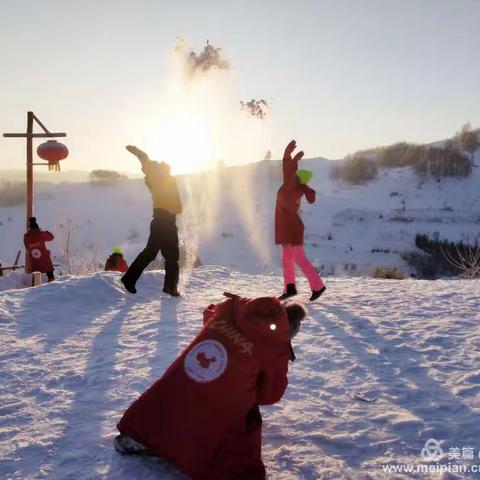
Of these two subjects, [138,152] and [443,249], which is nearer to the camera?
[138,152]

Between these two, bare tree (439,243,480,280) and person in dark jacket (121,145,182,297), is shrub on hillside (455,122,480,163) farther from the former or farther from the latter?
person in dark jacket (121,145,182,297)

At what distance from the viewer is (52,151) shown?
29.3 ft

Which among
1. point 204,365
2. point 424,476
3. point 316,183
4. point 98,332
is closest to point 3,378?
point 98,332

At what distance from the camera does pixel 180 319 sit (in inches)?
190

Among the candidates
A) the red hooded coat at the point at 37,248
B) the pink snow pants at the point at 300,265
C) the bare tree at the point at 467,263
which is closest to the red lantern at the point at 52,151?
the red hooded coat at the point at 37,248

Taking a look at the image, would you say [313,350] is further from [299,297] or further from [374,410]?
[299,297]

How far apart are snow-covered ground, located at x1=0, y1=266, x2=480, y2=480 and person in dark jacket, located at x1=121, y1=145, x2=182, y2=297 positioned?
408 mm

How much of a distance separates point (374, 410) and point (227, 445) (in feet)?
3.71

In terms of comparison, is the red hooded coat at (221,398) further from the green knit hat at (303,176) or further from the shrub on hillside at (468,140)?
the shrub on hillside at (468,140)

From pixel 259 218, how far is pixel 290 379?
22151mm

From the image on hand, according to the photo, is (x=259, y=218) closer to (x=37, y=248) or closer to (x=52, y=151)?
(x=52, y=151)

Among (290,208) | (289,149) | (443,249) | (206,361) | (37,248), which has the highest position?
(289,149)

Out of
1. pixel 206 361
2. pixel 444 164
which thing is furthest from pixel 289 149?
pixel 444 164

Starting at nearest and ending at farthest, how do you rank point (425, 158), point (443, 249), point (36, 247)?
point (36, 247), point (443, 249), point (425, 158)
